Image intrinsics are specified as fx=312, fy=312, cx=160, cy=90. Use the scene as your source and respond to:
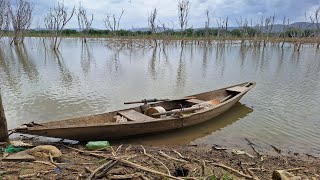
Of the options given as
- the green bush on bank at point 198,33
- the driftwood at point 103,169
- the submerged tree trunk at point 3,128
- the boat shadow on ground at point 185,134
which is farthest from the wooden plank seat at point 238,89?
the green bush on bank at point 198,33

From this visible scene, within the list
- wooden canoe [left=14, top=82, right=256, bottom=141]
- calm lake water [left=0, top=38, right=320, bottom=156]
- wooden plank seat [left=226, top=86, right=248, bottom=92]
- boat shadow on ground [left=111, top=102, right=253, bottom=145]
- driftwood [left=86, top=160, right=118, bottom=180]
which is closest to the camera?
driftwood [left=86, top=160, right=118, bottom=180]

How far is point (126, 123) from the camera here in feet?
19.0

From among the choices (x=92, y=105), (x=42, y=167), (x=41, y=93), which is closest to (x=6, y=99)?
Result: (x=41, y=93)

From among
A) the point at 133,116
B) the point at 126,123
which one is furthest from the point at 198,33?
the point at 126,123

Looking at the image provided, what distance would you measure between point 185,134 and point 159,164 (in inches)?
87.1

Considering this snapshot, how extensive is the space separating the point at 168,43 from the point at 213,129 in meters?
31.0

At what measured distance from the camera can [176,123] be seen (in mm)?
6508

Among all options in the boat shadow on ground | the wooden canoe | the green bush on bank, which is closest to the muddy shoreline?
the wooden canoe

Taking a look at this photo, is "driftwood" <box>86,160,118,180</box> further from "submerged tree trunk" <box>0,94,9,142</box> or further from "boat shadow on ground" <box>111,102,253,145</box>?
"submerged tree trunk" <box>0,94,9,142</box>

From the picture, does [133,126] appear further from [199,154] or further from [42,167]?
[42,167]

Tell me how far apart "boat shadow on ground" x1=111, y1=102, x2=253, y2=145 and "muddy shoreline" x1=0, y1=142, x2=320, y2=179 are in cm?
42

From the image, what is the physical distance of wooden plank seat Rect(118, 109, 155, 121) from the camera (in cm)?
630

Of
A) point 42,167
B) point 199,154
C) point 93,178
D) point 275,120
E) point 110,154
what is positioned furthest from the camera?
point 275,120

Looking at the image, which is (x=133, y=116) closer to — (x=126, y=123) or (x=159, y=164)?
(x=126, y=123)
